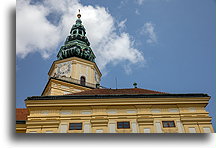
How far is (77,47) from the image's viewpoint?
60.2 ft

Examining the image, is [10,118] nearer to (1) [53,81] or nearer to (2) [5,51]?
(2) [5,51]

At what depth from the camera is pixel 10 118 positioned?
5340mm

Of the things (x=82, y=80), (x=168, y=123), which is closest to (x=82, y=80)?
(x=82, y=80)

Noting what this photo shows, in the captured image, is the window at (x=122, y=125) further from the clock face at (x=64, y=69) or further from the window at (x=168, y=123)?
the clock face at (x=64, y=69)

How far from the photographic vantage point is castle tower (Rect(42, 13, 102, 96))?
48.0ft

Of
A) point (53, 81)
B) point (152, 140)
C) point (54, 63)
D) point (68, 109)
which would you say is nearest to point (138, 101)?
point (68, 109)

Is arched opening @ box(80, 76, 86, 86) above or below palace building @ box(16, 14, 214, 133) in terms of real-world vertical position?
above

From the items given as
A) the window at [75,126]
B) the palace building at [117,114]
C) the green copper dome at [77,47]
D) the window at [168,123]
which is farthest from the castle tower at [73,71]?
the window at [168,123]

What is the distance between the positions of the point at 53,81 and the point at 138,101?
722 centimetres

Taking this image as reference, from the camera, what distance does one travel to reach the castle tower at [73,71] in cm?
1462

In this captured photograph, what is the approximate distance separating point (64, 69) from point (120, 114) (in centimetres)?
877

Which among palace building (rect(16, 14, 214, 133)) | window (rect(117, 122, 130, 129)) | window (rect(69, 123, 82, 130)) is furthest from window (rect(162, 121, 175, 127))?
→ window (rect(69, 123, 82, 130))

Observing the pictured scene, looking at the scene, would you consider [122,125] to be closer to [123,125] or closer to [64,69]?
[123,125]

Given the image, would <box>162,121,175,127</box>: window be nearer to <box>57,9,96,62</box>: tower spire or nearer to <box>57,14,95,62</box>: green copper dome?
<box>57,9,96,62</box>: tower spire
